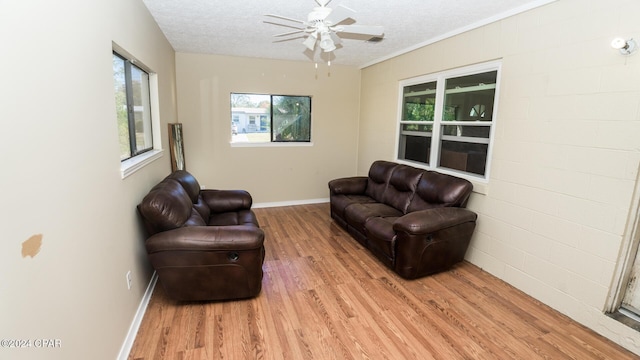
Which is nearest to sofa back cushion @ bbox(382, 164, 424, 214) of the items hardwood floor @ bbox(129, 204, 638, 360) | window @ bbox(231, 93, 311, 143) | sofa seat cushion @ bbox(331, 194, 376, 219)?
sofa seat cushion @ bbox(331, 194, 376, 219)

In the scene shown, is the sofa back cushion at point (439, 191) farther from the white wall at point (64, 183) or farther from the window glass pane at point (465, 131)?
the white wall at point (64, 183)

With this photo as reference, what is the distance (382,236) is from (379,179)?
145 cm

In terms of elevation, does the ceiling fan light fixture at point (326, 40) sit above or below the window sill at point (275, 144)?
above

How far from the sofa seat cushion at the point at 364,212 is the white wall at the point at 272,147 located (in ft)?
5.97

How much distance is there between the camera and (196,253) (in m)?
2.34

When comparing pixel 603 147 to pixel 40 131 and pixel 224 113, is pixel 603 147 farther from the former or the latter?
pixel 224 113

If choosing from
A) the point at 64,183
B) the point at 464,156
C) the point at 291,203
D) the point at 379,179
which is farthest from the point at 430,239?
the point at 291,203

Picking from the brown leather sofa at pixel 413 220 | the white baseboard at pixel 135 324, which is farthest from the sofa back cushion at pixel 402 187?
the white baseboard at pixel 135 324

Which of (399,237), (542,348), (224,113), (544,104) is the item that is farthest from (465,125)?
(224,113)

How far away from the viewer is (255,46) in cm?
429

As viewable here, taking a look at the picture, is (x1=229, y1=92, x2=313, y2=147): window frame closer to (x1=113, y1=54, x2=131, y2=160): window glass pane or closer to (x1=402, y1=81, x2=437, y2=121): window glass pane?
(x1=402, y1=81, x2=437, y2=121): window glass pane

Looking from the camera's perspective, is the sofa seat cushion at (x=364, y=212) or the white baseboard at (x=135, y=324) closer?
the white baseboard at (x=135, y=324)

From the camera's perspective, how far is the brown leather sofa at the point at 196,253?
2316 millimetres

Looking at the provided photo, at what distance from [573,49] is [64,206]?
11.3 ft
